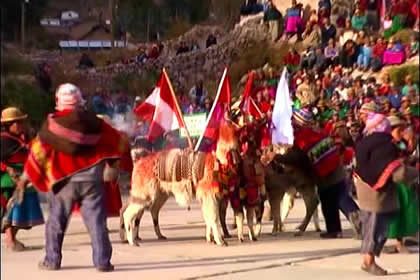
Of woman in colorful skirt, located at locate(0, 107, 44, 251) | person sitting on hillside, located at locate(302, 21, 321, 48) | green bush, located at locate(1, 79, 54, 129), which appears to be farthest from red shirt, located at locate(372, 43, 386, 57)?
woman in colorful skirt, located at locate(0, 107, 44, 251)

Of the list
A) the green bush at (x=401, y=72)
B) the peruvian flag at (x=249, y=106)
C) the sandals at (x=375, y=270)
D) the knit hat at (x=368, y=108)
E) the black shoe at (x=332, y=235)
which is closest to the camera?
the green bush at (x=401, y=72)

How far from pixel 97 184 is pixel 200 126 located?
1.75m

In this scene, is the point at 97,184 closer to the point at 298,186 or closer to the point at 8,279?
the point at 8,279

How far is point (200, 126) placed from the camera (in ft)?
22.9

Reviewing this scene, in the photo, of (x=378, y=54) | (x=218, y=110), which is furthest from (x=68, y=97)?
(x=218, y=110)

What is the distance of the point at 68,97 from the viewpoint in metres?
4.38

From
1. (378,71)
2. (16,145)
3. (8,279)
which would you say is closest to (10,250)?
(8,279)

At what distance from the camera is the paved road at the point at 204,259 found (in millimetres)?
5645

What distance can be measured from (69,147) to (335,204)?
301 centimetres

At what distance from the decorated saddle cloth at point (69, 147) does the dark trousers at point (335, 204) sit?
249 centimetres

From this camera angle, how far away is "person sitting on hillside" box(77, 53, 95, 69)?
13.8ft

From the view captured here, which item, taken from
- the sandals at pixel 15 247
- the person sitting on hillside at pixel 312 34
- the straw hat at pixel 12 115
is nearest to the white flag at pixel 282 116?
the person sitting on hillside at pixel 312 34

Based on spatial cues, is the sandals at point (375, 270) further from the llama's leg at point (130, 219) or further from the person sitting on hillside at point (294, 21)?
the llama's leg at point (130, 219)

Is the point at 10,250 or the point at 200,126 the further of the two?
the point at 200,126
